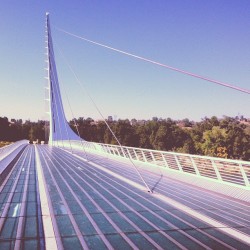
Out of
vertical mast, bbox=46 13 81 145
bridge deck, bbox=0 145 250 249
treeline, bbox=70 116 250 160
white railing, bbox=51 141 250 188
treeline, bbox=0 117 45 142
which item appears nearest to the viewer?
bridge deck, bbox=0 145 250 249

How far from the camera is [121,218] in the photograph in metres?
6.88

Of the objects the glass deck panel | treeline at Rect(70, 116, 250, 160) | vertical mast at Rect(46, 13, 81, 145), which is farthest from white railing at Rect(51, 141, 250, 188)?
treeline at Rect(70, 116, 250, 160)

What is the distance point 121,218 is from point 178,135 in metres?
110

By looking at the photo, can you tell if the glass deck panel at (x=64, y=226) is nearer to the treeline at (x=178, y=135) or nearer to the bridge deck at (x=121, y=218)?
the bridge deck at (x=121, y=218)

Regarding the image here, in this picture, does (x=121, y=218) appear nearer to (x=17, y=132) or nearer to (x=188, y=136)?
(x=188, y=136)

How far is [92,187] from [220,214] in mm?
4767

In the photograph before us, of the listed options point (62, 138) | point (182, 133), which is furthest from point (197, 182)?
point (182, 133)

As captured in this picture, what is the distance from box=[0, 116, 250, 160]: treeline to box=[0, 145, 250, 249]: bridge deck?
6940 cm

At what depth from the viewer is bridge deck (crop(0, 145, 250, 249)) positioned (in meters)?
5.32

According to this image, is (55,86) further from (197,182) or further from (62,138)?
(197,182)

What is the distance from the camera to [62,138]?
57969mm

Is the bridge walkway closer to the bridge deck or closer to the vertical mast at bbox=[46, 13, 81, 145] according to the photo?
the bridge deck

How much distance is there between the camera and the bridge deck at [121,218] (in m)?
5.32

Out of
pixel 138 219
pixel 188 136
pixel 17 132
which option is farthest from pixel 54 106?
pixel 17 132
